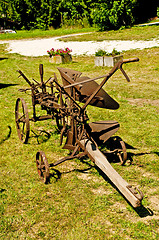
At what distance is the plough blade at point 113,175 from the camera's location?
10.8 feet

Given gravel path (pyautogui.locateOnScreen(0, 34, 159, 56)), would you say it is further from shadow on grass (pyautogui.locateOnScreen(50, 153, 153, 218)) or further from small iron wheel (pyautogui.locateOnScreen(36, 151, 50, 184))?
small iron wheel (pyautogui.locateOnScreen(36, 151, 50, 184))

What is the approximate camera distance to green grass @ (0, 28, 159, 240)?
374cm

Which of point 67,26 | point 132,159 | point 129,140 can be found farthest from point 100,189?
point 67,26

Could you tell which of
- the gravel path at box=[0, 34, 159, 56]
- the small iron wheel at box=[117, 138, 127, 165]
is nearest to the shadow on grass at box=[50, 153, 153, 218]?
the small iron wheel at box=[117, 138, 127, 165]

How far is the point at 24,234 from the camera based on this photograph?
146 inches

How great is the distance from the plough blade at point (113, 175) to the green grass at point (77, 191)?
460 mm

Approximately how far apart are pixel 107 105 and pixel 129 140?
1.69 m

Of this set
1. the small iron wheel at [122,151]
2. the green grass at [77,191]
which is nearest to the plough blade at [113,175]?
the green grass at [77,191]

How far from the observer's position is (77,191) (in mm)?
4508

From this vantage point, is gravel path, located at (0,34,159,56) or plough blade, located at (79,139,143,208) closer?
plough blade, located at (79,139,143,208)

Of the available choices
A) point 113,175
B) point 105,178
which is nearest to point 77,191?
point 105,178

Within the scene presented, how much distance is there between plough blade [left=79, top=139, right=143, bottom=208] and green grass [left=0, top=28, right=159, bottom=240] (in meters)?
0.46

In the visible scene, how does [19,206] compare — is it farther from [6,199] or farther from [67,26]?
[67,26]

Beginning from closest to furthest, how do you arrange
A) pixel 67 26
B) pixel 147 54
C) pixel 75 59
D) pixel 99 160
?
1. pixel 99 160
2. pixel 147 54
3. pixel 75 59
4. pixel 67 26
